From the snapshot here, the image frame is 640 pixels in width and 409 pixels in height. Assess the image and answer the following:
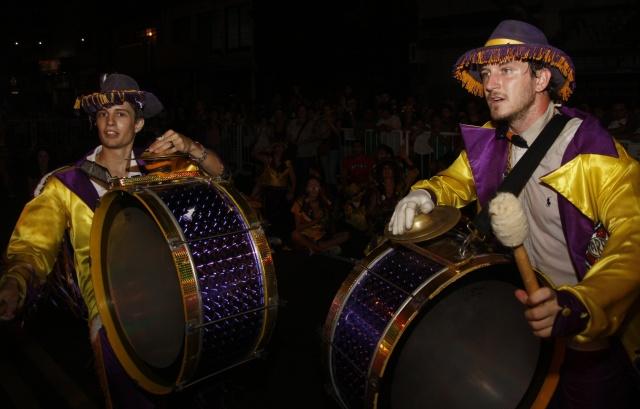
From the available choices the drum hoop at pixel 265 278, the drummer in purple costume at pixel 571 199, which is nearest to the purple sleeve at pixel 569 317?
the drummer in purple costume at pixel 571 199

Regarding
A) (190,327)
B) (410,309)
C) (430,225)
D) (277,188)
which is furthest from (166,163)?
(277,188)

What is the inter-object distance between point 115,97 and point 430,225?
1.93 metres

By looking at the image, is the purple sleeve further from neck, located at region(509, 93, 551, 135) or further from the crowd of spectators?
the crowd of spectators

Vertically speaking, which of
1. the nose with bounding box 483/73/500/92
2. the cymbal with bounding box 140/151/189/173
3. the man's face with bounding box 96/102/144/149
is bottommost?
the cymbal with bounding box 140/151/189/173

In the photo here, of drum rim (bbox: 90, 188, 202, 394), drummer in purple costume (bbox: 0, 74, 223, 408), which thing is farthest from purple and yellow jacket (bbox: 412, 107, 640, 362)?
drummer in purple costume (bbox: 0, 74, 223, 408)

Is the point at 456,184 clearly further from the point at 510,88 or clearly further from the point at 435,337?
the point at 435,337

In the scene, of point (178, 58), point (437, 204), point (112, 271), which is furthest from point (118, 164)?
point (178, 58)

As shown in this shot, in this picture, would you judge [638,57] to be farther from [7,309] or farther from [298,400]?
[7,309]

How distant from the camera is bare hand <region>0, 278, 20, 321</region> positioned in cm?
234

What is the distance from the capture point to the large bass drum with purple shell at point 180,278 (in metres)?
2.60

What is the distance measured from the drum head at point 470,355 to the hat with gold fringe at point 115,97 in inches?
81.5

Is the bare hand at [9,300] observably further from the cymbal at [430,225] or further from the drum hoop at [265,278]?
the cymbal at [430,225]

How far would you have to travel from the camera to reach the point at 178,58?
22766 millimetres

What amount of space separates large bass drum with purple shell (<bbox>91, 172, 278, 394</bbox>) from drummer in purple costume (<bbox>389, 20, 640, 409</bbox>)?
0.81 metres
